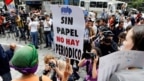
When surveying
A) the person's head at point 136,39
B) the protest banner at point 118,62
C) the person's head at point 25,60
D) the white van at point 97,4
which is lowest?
the white van at point 97,4

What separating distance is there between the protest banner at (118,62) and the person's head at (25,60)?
74cm

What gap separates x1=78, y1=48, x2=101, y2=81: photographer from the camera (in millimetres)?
4864

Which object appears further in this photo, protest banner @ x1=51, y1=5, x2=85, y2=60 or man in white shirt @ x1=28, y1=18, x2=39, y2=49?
man in white shirt @ x1=28, y1=18, x2=39, y2=49

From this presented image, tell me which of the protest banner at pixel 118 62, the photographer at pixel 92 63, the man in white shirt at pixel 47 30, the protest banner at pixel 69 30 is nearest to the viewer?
the protest banner at pixel 118 62

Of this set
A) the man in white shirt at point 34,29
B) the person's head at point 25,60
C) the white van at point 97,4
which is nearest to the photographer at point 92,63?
the person's head at point 25,60

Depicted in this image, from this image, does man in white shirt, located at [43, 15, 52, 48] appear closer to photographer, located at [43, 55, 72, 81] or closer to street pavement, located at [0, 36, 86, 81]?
street pavement, located at [0, 36, 86, 81]

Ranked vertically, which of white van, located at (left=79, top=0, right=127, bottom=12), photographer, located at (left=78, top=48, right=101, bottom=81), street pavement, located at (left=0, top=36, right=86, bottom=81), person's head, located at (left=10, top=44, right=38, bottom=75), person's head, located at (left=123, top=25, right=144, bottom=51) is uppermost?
person's head, located at (left=123, top=25, right=144, bottom=51)

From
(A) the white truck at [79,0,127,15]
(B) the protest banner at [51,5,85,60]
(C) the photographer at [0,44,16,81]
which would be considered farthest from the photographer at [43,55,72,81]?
(A) the white truck at [79,0,127,15]

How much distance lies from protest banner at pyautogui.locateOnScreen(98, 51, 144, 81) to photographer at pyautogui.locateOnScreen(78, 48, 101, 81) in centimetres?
296

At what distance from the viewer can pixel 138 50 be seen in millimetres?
1913

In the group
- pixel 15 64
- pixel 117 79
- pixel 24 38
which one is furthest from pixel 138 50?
pixel 24 38

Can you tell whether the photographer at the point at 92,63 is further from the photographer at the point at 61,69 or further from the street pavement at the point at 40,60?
the street pavement at the point at 40,60

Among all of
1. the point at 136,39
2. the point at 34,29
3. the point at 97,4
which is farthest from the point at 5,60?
the point at 97,4

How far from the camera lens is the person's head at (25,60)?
7.82ft
